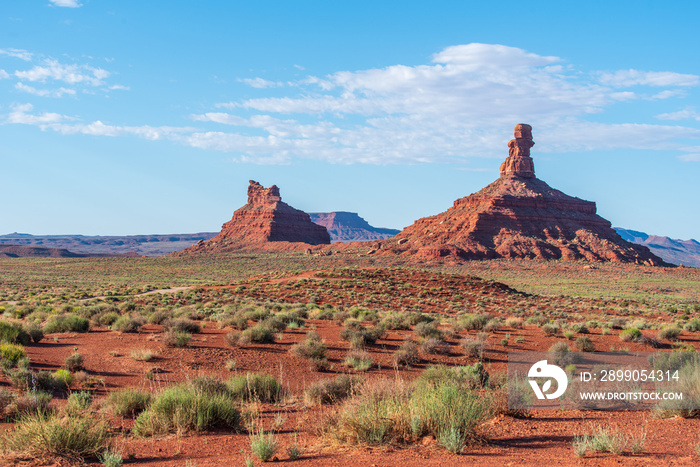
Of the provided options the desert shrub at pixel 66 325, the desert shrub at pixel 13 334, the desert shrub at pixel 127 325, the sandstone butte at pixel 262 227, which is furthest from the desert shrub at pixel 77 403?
the sandstone butte at pixel 262 227

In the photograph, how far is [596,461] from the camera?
19.4 feet

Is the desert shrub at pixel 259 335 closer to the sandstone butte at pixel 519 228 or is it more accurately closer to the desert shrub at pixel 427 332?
the desert shrub at pixel 427 332

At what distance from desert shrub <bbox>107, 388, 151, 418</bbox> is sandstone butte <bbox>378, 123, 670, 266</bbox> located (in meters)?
78.4

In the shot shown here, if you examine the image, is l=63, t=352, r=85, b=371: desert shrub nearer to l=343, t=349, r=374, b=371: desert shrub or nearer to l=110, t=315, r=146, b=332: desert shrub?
l=110, t=315, r=146, b=332: desert shrub

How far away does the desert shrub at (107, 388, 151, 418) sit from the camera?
8.62 metres

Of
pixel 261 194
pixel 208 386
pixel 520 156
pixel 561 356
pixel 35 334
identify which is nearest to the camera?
pixel 208 386

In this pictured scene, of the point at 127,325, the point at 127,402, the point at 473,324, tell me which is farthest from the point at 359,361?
the point at 127,325

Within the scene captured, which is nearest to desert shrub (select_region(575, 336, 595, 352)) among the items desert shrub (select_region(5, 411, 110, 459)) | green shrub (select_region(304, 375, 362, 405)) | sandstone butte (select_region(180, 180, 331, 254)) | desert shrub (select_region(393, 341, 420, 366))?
desert shrub (select_region(393, 341, 420, 366))

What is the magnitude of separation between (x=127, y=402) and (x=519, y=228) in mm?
92496

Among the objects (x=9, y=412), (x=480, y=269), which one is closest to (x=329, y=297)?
(x=9, y=412)

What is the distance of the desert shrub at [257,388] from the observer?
972 centimetres

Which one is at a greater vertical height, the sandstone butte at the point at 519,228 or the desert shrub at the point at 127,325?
the sandstone butte at the point at 519,228

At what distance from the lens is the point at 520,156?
113312mm

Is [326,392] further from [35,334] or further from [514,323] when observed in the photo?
[514,323]
